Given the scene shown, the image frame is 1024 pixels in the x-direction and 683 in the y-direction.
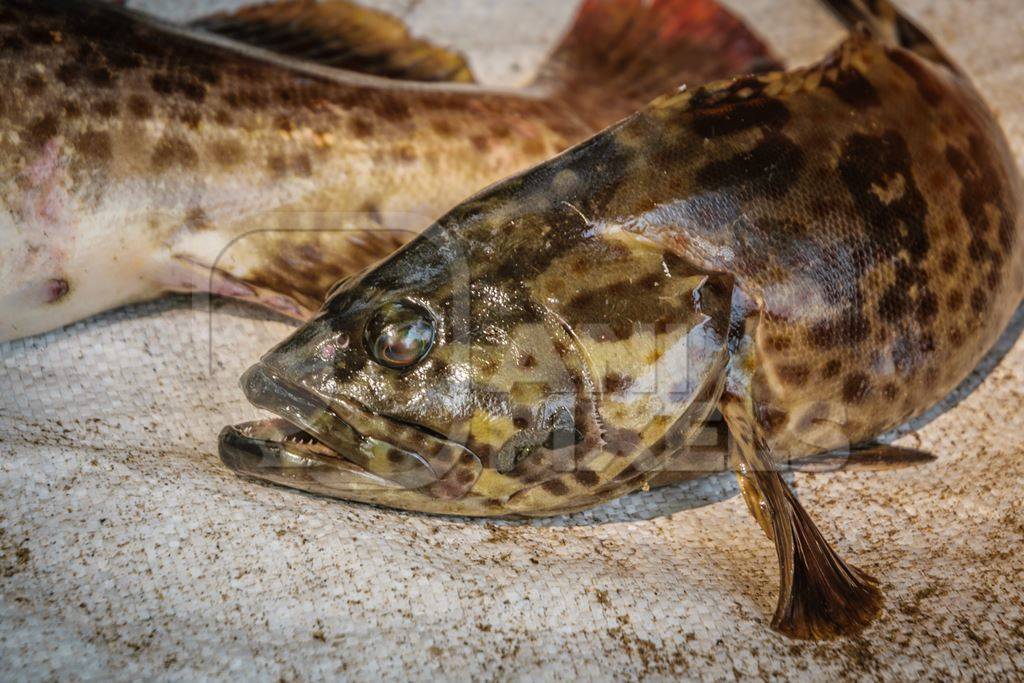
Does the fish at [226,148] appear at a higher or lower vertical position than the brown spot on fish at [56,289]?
higher

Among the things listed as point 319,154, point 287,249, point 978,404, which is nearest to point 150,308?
point 287,249

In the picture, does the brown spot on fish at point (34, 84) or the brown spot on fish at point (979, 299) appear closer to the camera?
the brown spot on fish at point (979, 299)

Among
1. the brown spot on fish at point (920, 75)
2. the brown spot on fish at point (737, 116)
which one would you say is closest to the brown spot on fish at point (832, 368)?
the brown spot on fish at point (737, 116)

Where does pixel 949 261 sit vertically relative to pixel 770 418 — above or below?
above

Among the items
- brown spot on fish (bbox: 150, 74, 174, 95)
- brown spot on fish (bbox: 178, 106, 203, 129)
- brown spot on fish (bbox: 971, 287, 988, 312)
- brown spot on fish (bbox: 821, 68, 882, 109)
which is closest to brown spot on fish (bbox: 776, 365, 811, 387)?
brown spot on fish (bbox: 971, 287, 988, 312)

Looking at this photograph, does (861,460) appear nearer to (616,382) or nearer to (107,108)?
(616,382)

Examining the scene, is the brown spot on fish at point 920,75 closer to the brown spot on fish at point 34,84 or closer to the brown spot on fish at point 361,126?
the brown spot on fish at point 361,126

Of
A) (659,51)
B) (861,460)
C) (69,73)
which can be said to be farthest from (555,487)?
(659,51)
